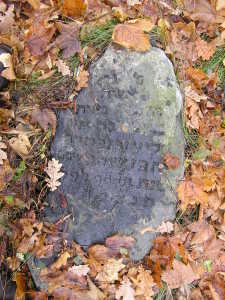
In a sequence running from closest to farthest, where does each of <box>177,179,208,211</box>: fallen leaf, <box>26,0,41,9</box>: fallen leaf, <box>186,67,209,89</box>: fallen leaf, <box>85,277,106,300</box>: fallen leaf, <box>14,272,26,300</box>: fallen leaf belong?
1. <box>85,277,106,300</box>: fallen leaf
2. <box>14,272,26,300</box>: fallen leaf
3. <box>177,179,208,211</box>: fallen leaf
4. <box>26,0,41,9</box>: fallen leaf
5. <box>186,67,209,89</box>: fallen leaf

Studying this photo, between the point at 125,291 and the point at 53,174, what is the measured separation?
3.29 ft

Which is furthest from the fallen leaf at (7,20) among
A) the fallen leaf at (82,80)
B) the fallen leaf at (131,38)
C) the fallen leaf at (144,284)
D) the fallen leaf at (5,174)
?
the fallen leaf at (144,284)

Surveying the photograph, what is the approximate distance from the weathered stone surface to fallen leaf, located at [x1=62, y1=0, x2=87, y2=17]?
1.56 feet

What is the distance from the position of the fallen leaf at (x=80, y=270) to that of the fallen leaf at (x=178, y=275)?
581 millimetres

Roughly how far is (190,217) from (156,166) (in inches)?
22.0

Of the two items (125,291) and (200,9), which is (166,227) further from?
(200,9)

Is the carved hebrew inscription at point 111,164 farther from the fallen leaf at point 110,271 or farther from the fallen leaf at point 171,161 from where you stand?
the fallen leaf at point 110,271

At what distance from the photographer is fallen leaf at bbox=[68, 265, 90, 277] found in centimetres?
271

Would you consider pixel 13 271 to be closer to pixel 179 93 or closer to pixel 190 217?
pixel 190 217

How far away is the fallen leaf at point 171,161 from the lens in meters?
2.83

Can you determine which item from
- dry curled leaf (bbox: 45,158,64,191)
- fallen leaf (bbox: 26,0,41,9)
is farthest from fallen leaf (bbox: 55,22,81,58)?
dry curled leaf (bbox: 45,158,64,191)

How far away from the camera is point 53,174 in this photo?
2779 millimetres

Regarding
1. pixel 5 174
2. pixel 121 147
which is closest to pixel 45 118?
pixel 5 174

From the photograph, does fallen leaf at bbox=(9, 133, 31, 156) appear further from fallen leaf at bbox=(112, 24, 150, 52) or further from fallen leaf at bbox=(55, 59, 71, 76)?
fallen leaf at bbox=(112, 24, 150, 52)
